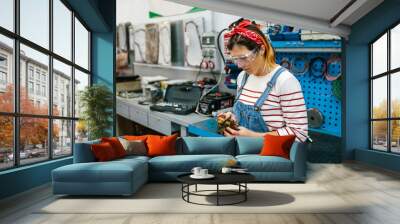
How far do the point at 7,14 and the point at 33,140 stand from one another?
68.3 inches

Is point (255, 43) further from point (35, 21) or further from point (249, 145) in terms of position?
point (35, 21)

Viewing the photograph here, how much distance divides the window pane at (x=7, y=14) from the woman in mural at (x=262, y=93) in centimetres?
440

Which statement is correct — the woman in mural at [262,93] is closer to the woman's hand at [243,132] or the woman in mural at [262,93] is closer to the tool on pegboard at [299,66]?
the woman's hand at [243,132]

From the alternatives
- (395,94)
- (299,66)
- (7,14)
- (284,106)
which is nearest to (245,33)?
(299,66)

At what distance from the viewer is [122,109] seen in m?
9.70

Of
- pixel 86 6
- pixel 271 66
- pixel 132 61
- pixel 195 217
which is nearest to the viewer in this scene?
pixel 195 217

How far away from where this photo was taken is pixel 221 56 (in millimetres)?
9469

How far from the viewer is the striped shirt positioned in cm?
795

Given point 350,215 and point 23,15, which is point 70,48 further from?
point 350,215

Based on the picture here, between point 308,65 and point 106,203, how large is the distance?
5686 millimetres

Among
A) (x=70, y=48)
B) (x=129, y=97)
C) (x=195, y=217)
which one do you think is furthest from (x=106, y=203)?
(x=129, y=97)

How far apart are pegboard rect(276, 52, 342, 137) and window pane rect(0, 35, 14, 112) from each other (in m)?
5.23

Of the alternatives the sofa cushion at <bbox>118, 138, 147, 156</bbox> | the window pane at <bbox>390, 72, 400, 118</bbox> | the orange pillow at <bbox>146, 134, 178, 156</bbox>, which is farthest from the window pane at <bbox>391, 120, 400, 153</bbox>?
the sofa cushion at <bbox>118, 138, 147, 156</bbox>

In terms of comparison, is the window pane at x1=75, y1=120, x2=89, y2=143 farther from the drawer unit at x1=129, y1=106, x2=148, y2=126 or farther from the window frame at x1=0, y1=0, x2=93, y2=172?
the drawer unit at x1=129, y1=106, x2=148, y2=126
